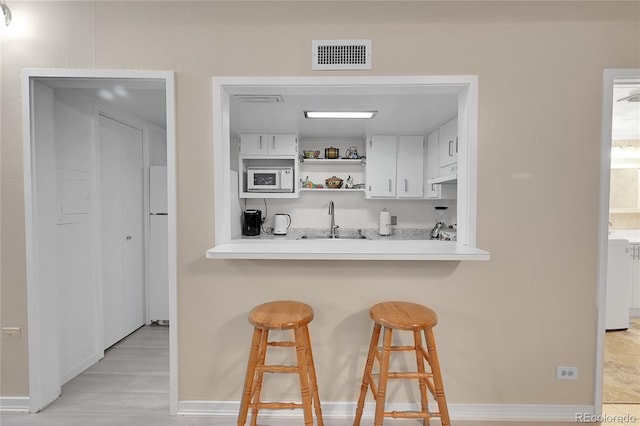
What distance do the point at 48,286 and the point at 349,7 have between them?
2475 mm

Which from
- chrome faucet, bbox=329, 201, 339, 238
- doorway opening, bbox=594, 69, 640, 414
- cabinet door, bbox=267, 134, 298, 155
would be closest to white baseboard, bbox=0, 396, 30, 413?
cabinet door, bbox=267, 134, 298, 155

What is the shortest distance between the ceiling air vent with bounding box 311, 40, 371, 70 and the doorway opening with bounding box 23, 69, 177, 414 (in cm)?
87

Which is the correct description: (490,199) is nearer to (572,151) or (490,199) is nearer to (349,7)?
(572,151)

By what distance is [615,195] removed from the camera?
13.6 feet

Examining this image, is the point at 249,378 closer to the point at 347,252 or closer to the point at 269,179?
the point at 347,252

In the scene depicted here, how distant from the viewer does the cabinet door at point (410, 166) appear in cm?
402

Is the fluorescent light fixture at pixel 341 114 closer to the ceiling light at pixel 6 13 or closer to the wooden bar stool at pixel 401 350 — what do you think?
the wooden bar stool at pixel 401 350

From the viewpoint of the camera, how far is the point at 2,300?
1992 mm

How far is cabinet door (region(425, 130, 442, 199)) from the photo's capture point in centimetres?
365

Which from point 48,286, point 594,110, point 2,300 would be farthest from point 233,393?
point 594,110

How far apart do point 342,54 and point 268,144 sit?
221 centimetres

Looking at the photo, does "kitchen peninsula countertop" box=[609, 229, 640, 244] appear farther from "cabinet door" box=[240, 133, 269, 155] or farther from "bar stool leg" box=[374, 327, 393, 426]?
"cabinet door" box=[240, 133, 269, 155]

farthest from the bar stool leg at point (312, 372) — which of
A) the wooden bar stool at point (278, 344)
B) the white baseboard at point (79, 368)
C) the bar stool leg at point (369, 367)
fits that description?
the white baseboard at point (79, 368)

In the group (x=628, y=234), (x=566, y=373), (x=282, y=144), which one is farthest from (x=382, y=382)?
(x=628, y=234)
